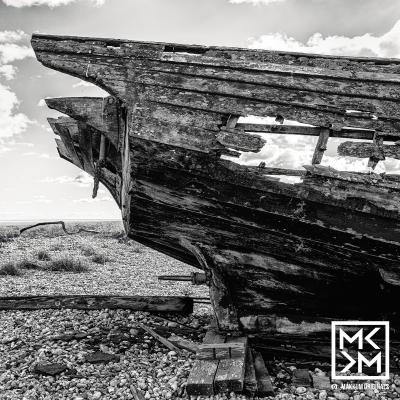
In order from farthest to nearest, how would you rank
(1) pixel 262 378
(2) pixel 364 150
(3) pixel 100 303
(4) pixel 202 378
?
(3) pixel 100 303 < (1) pixel 262 378 < (2) pixel 364 150 < (4) pixel 202 378

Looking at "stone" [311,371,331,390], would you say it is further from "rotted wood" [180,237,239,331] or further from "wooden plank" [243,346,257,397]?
"rotted wood" [180,237,239,331]

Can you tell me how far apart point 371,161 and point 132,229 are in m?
3.37

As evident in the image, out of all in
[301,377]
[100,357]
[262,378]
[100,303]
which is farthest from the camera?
[100,303]

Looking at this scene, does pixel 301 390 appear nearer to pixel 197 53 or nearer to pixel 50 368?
pixel 50 368

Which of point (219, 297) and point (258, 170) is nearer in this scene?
point (258, 170)

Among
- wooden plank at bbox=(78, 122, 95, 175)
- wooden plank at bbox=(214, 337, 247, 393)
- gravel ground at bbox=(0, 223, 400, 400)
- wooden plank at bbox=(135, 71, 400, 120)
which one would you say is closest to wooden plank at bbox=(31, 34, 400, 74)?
wooden plank at bbox=(135, 71, 400, 120)

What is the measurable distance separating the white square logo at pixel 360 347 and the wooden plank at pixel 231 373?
1195 millimetres

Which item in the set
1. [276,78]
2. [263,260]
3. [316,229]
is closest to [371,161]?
[316,229]

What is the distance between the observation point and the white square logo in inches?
195

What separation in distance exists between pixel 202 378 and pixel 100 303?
377 cm

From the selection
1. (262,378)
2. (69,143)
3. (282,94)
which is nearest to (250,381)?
(262,378)

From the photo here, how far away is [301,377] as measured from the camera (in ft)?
15.3

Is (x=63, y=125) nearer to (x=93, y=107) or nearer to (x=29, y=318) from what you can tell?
(x=93, y=107)

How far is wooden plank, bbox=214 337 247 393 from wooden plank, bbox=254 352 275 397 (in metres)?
0.25
